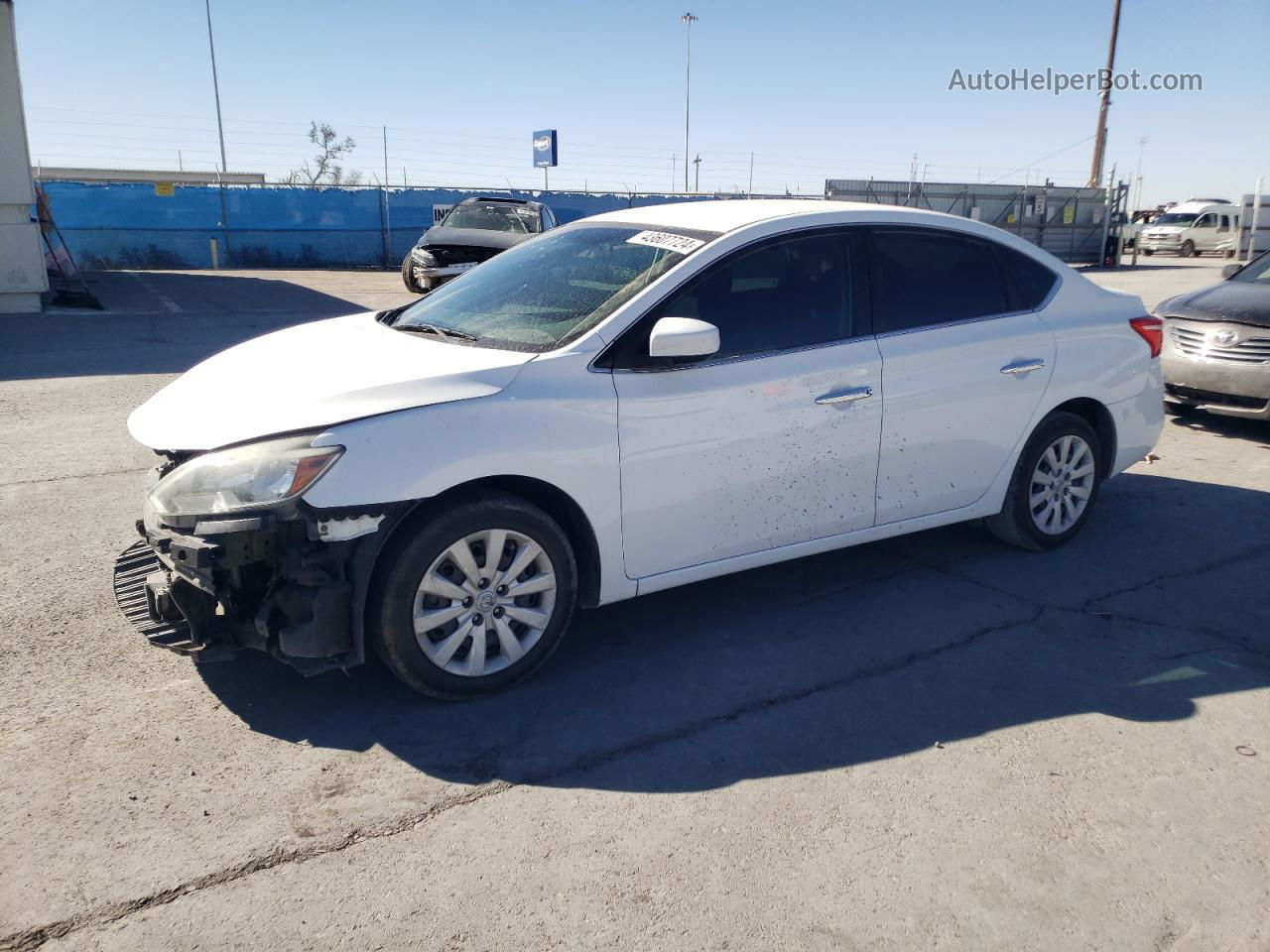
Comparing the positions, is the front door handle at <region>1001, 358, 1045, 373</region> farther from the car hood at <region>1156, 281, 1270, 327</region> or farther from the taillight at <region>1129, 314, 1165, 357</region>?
the car hood at <region>1156, 281, 1270, 327</region>

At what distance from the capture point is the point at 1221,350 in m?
8.04

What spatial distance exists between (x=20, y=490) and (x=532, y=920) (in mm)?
5006

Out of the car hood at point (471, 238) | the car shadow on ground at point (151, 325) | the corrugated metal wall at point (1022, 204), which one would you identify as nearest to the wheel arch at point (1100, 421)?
the car shadow on ground at point (151, 325)

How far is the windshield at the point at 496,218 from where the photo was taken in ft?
59.2

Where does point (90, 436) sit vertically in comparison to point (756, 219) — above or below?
below

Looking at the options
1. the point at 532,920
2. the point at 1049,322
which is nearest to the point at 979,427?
the point at 1049,322

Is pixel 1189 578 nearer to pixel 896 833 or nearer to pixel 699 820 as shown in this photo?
pixel 896 833

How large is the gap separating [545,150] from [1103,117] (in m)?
21.4

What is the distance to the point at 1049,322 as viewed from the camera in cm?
517

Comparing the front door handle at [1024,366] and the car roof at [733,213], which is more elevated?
the car roof at [733,213]

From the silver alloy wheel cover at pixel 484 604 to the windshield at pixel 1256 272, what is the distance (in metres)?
7.95

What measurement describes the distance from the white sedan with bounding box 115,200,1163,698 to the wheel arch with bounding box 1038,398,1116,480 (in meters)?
0.03

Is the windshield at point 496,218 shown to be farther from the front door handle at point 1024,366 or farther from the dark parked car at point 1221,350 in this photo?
the front door handle at point 1024,366

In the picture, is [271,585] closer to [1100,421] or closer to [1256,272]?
[1100,421]
